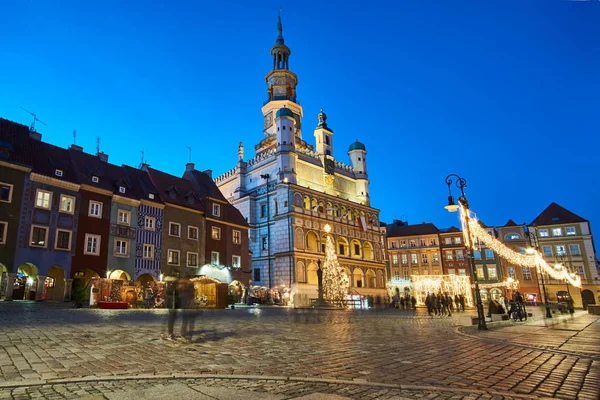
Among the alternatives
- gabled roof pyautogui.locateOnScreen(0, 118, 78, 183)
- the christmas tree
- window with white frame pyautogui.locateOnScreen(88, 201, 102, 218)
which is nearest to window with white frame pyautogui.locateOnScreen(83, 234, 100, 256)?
window with white frame pyautogui.locateOnScreen(88, 201, 102, 218)

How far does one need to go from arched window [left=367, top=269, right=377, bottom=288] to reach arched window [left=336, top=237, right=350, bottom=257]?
18.1 feet

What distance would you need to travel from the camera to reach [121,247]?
34.1 meters

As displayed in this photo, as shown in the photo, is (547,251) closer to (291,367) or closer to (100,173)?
(100,173)

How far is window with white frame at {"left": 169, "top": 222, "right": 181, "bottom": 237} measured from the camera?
37969 mm

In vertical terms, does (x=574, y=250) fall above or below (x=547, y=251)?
below

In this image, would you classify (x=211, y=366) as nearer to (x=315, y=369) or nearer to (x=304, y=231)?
(x=315, y=369)

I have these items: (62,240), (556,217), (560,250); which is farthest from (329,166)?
(62,240)

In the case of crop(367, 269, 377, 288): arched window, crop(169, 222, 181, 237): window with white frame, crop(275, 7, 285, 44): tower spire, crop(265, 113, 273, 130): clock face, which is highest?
crop(275, 7, 285, 44): tower spire

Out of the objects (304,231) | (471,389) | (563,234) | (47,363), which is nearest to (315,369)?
(471,389)

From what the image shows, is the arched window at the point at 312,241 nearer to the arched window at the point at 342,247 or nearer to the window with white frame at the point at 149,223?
the arched window at the point at 342,247

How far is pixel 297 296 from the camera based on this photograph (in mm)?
49781

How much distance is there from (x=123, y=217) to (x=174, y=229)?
16.7ft

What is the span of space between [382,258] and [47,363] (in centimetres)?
6186

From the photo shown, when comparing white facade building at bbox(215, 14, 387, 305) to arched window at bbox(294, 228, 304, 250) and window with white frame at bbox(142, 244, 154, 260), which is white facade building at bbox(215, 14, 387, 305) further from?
window with white frame at bbox(142, 244, 154, 260)
